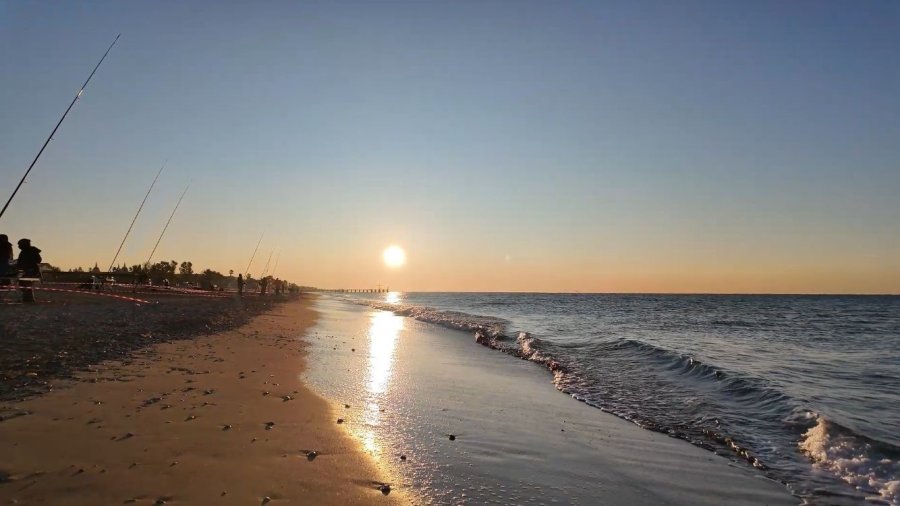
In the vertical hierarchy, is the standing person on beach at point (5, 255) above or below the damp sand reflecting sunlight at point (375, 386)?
above

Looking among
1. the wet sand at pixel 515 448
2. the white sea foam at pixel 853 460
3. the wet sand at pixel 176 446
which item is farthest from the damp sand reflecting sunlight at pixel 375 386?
the white sea foam at pixel 853 460

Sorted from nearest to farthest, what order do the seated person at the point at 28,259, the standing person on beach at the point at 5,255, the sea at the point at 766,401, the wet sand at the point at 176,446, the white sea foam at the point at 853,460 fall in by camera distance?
the wet sand at the point at 176,446
the white sea foam at the point at 853,460
the sea at the point at 766,401
the standing person on beach at the point at 5,255
the seated person at the point at 28,259

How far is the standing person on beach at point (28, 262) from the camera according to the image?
16688mm

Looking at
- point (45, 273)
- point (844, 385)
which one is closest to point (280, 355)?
point (844, 385)

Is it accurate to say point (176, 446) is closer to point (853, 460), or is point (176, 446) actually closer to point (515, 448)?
point (515, 448)

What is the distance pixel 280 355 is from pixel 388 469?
26.5 feet

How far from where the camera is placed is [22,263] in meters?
17.0

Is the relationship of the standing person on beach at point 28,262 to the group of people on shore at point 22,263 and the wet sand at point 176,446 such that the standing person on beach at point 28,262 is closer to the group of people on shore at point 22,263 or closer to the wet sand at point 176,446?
the group of people on shore at point 22,263

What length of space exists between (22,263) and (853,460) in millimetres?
23257

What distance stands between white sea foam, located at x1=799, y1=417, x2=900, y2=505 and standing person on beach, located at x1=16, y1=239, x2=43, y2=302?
22.2 m

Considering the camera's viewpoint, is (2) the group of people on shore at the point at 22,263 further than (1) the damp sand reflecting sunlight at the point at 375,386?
Yes

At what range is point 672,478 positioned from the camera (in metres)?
5.63

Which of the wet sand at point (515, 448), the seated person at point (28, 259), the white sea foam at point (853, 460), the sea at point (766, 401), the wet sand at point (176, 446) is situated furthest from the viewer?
the seated person at point (28, 259)

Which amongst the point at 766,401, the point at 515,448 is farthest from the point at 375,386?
the point at 766,401
